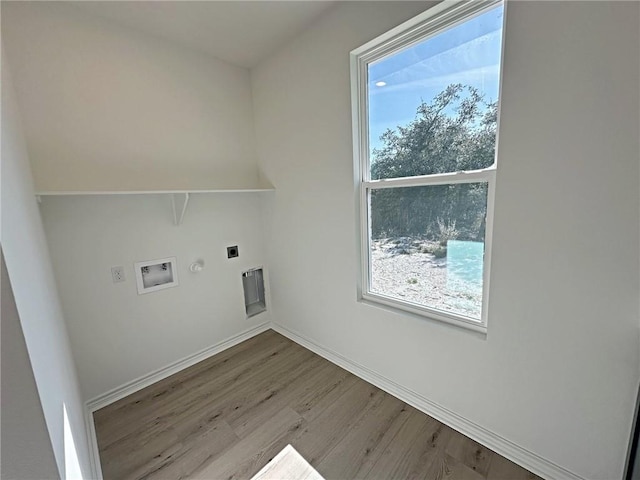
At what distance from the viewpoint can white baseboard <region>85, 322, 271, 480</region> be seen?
5.18 feet

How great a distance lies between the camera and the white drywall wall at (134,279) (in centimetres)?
178

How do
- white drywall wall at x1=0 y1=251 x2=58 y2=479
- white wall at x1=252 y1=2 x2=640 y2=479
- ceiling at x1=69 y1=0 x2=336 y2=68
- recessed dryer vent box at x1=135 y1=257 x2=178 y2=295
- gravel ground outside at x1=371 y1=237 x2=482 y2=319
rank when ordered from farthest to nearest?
recessed dryer vent box at x1=135 y1=257 x2=178 y2=295 → ceiling at x1=69 y1=0 x2=336 y2=68 → gravel ground outside at x1=371 y1=237 x2=482 y2=319 → white wall at x1=252 y1=2 x2=640 y2=479 → white drywall wall at x1=0 y1=251 x2=58 y2=479

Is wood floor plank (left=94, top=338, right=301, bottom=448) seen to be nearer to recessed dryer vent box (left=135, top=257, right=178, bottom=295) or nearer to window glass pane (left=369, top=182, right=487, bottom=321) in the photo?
recessed dryer vent box (left=135, top=257, right=178, bottom=295)

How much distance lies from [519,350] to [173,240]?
241 centimetres

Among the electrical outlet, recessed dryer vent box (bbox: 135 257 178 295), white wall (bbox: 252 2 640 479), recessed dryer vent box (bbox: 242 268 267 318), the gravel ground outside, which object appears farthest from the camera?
recessed dryer vent box (bbox: 242 268 267 318)

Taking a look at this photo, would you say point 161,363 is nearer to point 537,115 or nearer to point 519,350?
point 519,350

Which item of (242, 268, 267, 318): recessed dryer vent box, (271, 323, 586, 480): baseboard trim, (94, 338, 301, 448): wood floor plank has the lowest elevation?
(94, 338, 301, 448): wood floor plank

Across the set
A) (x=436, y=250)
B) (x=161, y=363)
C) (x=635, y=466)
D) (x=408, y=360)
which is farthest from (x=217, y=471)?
(x=635, y=466)

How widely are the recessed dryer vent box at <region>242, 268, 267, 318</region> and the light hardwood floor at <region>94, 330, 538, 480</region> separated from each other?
0.69m

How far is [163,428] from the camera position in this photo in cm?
173

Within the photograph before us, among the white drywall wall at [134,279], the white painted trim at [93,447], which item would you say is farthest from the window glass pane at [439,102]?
the white painted trim at [93,447]

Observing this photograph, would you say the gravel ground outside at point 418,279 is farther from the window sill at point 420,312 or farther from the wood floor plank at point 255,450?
the wood floor plank at point 255,450

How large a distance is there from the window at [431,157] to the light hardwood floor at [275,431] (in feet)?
2.31

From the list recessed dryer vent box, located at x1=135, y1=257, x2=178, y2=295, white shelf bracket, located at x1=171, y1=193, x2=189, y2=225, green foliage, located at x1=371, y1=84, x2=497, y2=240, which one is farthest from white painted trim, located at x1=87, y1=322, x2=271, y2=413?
green foliage, located at x1=371, y1=84, x2=497, y2=240
